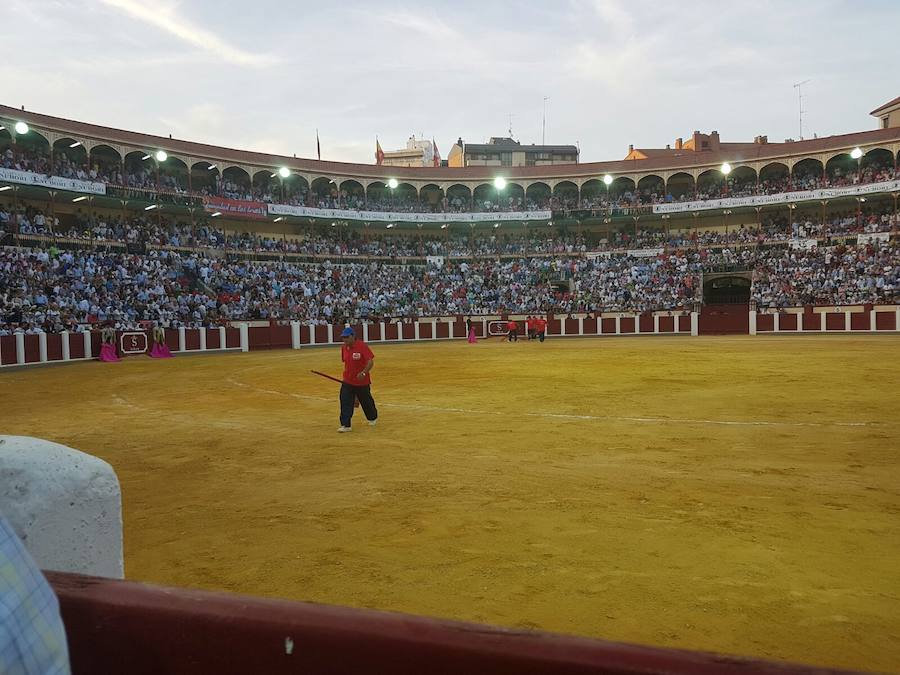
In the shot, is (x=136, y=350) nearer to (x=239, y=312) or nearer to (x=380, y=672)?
(x=239, y=312)

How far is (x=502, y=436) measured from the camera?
26.5 feet

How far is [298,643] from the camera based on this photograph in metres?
1.03

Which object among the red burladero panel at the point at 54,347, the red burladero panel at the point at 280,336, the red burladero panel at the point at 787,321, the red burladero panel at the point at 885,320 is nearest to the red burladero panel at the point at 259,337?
the red burladero panel at the point at 280,336

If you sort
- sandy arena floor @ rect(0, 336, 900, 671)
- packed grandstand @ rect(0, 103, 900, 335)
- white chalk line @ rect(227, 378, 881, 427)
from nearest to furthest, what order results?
sandy arena floor @ rect(0, 336, 900, 671), white chalk line @ rect(227, 378, 881, 427), packed grandstand @ rect(0, 103, 900, 335)

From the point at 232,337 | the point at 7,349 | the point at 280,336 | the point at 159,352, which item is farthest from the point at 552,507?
the point at 280,336

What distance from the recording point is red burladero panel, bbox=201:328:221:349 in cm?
2877

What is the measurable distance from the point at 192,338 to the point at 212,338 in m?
0.90

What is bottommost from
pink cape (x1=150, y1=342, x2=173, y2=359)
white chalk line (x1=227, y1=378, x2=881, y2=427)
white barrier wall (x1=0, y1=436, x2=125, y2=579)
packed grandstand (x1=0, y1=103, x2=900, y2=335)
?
white chalk line (x1=227, y1=378, x2=881, y2=427)

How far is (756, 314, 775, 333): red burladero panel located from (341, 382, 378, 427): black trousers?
105ft

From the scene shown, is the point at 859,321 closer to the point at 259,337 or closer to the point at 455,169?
the point at 455,169

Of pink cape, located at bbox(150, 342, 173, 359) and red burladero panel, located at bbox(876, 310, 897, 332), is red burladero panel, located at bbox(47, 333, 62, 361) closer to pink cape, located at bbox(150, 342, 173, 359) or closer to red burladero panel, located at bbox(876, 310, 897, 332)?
pink cape, located at bbox(150, 342, 173, 359)

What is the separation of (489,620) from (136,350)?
86.2ft

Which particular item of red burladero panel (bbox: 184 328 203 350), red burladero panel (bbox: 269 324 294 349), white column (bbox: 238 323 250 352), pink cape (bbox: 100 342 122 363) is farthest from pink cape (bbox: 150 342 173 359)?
red burladero panel (bbox: 269 324 294 349)

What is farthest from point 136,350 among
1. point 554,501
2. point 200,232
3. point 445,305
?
point 554,501
